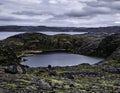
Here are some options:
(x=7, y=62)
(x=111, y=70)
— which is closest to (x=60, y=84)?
(x=111, y=70)

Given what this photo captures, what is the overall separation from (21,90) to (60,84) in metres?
7.97

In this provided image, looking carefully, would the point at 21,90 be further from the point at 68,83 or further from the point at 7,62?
the point at 7,62

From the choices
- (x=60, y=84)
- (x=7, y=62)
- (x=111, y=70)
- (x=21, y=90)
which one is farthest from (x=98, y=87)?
(x=7, y=62)

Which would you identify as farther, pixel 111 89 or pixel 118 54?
pixel 118 54

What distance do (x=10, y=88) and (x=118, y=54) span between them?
114 metres

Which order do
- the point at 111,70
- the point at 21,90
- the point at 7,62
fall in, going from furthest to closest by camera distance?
1. the point at 7,62
2. the point at 111,70
3. the point at 21,90

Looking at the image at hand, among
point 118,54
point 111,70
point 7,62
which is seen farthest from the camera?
point 118,54

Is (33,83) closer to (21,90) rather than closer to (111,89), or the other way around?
(21,90)

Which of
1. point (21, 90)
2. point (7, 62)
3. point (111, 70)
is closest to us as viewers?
point (21, 90)

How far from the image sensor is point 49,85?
143ft

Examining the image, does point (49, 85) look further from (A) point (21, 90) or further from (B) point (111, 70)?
(B) point (111, 70)

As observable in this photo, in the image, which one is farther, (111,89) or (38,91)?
(111,89)

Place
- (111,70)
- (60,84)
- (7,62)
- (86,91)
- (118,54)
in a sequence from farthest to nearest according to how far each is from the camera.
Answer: (118,54) → (7,62) → (111,70) → (60,84) → (86,91)

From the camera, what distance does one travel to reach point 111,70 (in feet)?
229
